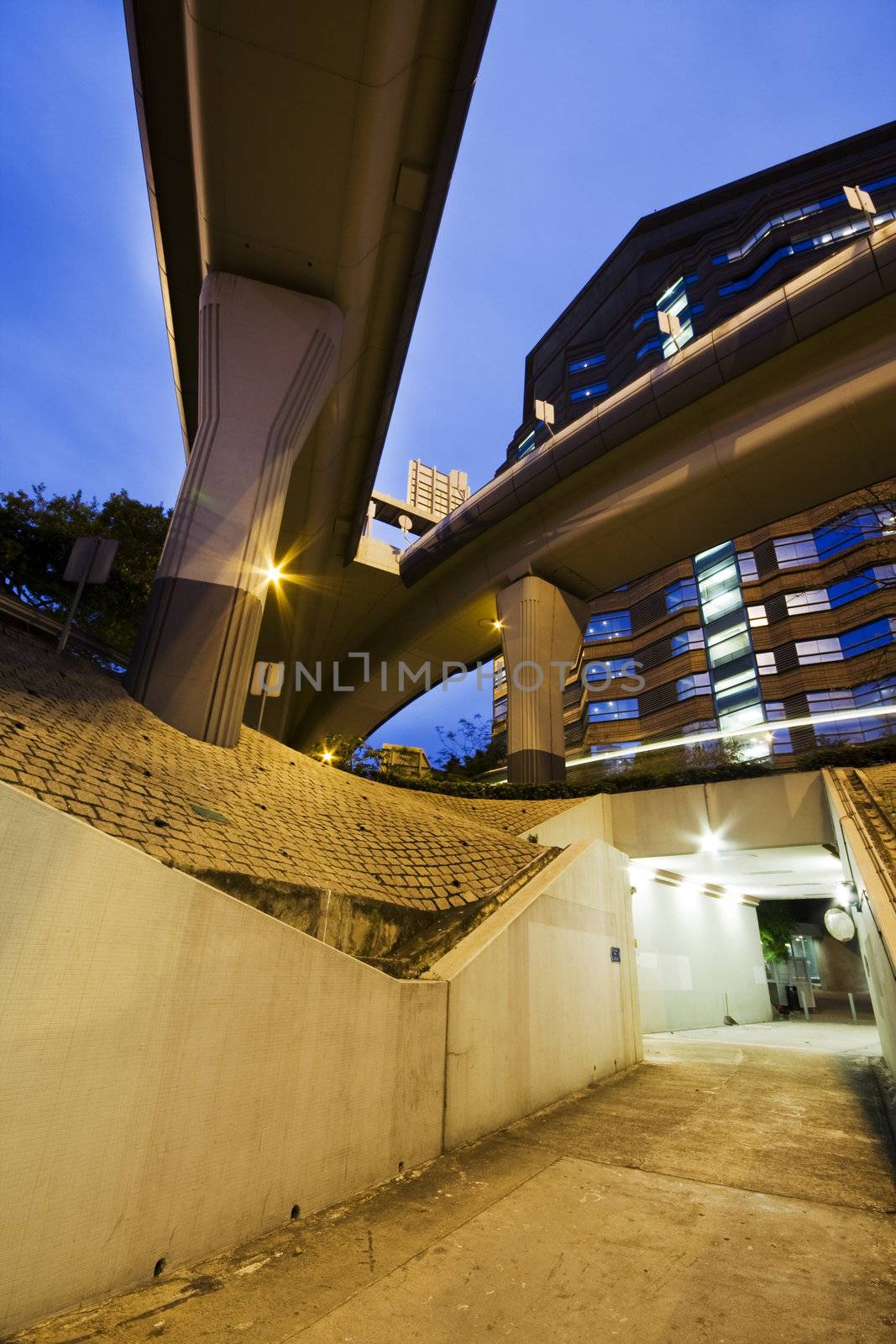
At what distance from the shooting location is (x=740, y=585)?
39594 mm

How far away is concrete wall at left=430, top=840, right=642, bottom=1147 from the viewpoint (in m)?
4.93

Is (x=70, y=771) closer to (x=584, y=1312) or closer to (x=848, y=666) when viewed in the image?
(x=584, y=1312)

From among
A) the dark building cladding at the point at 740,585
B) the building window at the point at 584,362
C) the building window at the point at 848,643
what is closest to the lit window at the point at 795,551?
the dark building cladding at the point at 740,585

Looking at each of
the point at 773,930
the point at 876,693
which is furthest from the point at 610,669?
the point at 773,930

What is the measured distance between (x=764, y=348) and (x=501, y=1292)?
663 inches

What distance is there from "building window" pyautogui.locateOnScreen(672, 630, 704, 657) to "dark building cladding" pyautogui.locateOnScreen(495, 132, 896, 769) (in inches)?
3.6

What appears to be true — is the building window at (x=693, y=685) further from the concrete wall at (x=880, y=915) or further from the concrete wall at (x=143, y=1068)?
the concrete wall at (x=143, y=1068)

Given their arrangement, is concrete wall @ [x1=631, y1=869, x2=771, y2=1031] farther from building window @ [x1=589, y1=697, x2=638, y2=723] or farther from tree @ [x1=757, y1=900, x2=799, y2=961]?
building window @ [x1=589, y1=697, x2=638, y2=723]

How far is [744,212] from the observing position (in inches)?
1914

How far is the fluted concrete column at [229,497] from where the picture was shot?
10070 mm

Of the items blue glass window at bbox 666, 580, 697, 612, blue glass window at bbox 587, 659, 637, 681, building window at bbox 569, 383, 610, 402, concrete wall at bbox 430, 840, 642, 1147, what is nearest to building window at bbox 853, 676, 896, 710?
blue glass window at bbox 666, 580, 697, 612

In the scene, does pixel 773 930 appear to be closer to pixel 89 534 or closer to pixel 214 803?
pixel 214 803

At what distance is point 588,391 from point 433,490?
106 feet

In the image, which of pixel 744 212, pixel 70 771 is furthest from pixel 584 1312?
pixel 744 212
